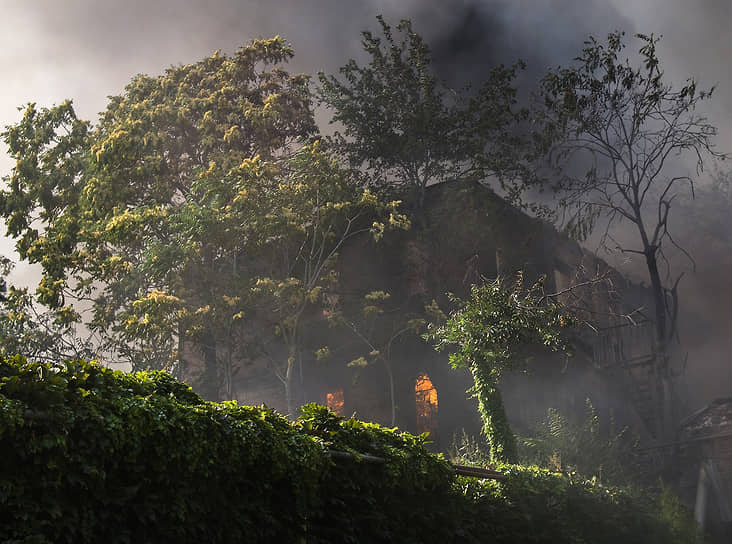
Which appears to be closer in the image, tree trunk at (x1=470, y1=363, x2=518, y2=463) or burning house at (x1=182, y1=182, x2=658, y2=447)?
tree trunk at (x1=470, y1=363, x2=518, y2=463)

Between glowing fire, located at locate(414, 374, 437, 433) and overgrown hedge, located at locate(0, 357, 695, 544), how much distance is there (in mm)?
17633

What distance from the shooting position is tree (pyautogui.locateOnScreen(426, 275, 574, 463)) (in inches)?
599

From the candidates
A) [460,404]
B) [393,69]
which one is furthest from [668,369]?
[393,69]

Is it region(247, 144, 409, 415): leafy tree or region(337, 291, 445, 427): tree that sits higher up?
region(247, 144, 409, 415): leafy tree

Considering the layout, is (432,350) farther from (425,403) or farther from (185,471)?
(185,471)

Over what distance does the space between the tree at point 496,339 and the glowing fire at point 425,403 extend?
9.74 meters

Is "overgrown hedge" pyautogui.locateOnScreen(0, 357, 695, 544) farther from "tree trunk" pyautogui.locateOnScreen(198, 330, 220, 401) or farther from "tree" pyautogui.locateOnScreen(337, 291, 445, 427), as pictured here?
"tree trunk" pyautogui.locateOnScreen(198, 330, 220, 401)

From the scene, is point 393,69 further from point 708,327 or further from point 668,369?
point 708,327

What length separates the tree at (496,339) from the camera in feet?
49.9

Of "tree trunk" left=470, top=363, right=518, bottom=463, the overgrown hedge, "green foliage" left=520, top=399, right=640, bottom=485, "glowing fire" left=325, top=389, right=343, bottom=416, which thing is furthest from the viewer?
"glowing fire" left=325, top=389, right=343, bottom=416

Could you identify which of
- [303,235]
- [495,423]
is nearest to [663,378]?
[495,423]

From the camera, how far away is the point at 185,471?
468 centimetres

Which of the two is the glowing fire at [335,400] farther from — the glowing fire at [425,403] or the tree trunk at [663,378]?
the tree trunk at [663,378]

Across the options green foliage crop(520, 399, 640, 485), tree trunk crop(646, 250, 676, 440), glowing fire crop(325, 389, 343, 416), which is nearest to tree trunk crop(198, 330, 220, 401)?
glowing fire crop(325, 389, 343, 416)
